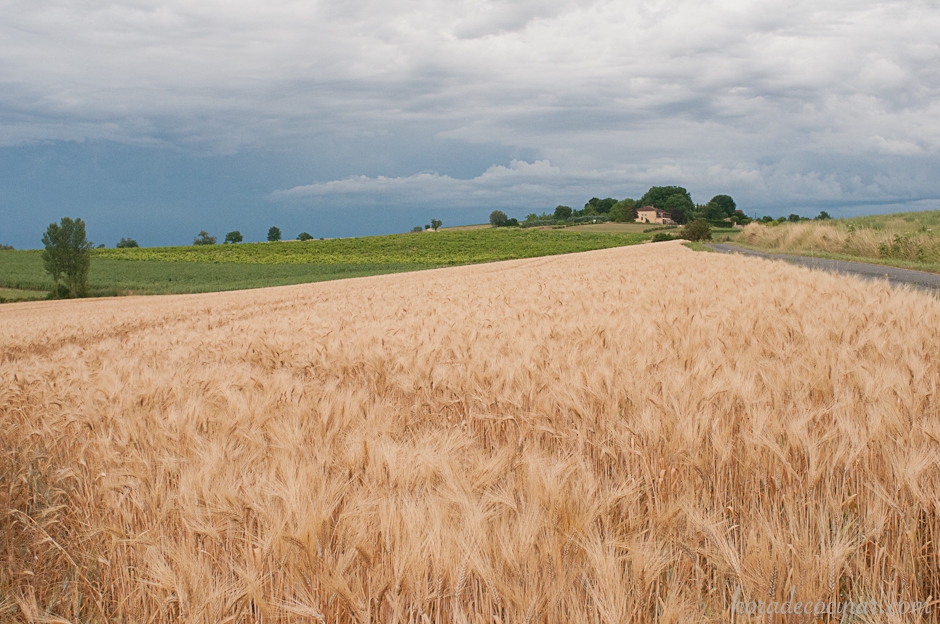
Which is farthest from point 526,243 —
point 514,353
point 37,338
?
point 514,353

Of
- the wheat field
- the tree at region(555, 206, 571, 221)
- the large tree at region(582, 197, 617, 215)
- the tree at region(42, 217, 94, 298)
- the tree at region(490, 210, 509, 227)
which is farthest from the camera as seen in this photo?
the large tree at region(582, 197, 617, 215)

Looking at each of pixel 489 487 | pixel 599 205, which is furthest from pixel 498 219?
pixel 489 487

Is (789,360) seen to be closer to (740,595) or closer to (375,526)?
(740,595)

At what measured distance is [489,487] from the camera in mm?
1950

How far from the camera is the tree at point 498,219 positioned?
398 ft

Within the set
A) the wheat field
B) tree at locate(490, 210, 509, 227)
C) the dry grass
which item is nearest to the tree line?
tree at locate(490, 210, 509, 227)

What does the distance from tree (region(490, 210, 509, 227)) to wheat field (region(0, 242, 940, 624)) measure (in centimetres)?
11816

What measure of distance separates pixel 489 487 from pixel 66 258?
5857cm

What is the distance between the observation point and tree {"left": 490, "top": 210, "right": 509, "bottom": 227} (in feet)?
398

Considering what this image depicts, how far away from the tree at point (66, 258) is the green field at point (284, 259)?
1.46 meters

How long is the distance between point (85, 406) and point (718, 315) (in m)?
4.77

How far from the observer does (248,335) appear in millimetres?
6344

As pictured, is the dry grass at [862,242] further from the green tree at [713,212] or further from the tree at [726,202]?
the tree at [726,202]

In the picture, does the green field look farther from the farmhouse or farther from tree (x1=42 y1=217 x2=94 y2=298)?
the farmhouse
